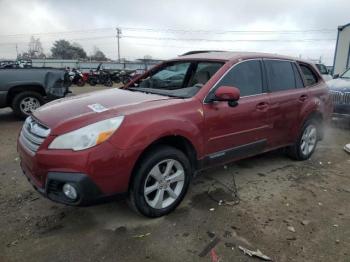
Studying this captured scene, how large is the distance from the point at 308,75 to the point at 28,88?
6.47 meters

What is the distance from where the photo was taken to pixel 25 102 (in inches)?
326

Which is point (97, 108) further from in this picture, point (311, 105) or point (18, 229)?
point (311, 105)

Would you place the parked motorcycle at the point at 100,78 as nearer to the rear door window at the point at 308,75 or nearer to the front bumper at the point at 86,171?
the rear door window at the point at 308,75

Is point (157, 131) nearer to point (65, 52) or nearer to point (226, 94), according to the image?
point (226, 94)

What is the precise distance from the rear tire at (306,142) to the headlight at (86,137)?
3252 millimetres

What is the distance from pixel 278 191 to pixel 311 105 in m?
1.69

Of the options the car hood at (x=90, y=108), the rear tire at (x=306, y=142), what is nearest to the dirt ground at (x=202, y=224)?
the rear tire at (x=306, y=142)

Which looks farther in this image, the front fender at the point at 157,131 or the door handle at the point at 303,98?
the door handle at the point at 303,98

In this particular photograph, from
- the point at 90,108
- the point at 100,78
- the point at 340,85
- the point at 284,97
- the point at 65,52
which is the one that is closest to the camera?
the point at 90,108

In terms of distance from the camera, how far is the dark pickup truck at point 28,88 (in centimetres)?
798

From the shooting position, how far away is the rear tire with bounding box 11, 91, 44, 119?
26.6 ft

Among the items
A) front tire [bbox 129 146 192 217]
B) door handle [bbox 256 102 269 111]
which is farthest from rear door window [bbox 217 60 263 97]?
front tire [bbox 129 146 192 217]

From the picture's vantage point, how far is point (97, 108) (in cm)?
332

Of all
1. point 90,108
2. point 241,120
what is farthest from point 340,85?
point 90,108
